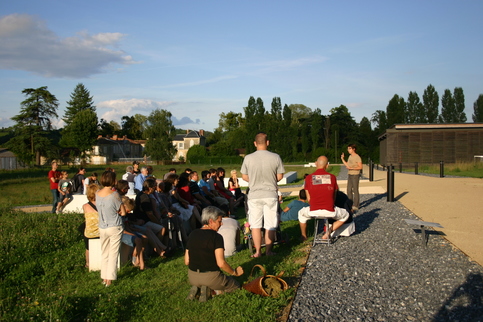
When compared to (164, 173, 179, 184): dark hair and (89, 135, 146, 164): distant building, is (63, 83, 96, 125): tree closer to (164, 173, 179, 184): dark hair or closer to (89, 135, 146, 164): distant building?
(89, 135, 146, 164): distant building

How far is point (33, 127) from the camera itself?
70875 mm

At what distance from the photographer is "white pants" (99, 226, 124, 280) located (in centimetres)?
623

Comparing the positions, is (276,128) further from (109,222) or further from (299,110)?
(109,222)

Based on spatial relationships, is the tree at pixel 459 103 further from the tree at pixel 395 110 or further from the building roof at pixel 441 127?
the building roof at pixel 441 127

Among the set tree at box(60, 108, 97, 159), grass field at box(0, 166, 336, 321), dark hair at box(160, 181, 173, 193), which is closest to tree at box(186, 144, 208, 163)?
tree at box(60, 108, 97, 159)

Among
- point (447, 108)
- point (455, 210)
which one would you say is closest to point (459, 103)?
point (447, 108)

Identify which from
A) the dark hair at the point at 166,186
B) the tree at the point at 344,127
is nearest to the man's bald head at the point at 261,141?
the dark hair at the point at 166,186

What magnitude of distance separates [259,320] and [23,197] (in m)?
21.7

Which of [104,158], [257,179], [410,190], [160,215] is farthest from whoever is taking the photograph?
[104,158]

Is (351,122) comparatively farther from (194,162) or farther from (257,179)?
(257,179)

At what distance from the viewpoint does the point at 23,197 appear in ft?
75.4

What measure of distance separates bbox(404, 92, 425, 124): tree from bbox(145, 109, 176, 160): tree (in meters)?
43.9

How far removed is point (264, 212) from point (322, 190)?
133 cm

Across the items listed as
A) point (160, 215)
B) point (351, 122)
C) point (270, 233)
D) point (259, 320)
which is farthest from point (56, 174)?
point (351, 122)
